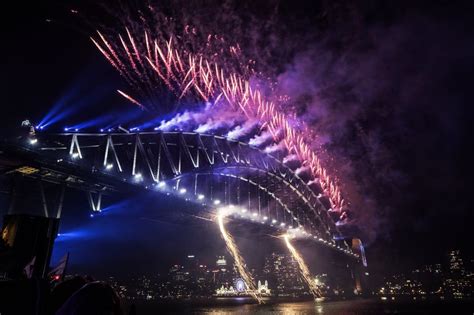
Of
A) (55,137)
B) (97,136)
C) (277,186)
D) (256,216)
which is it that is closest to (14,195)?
(55,137)

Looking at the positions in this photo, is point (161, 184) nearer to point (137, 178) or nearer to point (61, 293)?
point (137, 178)

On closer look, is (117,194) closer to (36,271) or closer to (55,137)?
(55,137)

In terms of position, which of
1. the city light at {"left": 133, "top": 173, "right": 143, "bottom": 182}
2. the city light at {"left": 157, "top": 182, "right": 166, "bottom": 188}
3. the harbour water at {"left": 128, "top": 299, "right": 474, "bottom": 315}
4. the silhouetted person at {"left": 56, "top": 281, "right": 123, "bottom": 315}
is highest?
the city light at {"left": 157, "top": 182, "right": 166, "bottom": 188}

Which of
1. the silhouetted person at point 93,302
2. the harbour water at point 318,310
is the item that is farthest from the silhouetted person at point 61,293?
the harbour water at point 318,310

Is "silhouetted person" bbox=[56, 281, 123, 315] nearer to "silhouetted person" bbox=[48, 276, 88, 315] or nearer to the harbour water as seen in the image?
"silhouetted person" bbox=[48, 276, 88, 315]

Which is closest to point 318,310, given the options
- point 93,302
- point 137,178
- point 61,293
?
point 137,178

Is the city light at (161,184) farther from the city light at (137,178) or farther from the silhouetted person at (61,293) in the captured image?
the silhouetted person at (61,293)

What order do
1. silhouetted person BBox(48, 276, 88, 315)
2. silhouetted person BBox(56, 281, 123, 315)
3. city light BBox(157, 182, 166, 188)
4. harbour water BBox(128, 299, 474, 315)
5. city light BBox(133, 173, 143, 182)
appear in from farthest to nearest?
harbour water BBox(128, 299, 474, 315)
city light BBox(157, 182, 166, 188)
city light BBox(133, 173, 143, 182)
silhouetted person BBox(48, 276, 88, 315)
silhouetted person BBox(56, 281, 123, 315)

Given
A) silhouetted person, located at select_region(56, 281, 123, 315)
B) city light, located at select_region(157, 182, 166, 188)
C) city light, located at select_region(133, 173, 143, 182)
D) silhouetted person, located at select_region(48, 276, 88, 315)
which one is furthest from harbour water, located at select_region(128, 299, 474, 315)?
silhouetted person, located at select_region(56, 281, 123, 315)

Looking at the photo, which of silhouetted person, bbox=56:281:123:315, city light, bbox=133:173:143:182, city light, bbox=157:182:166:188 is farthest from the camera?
city light, bbox=157:182:166:188
